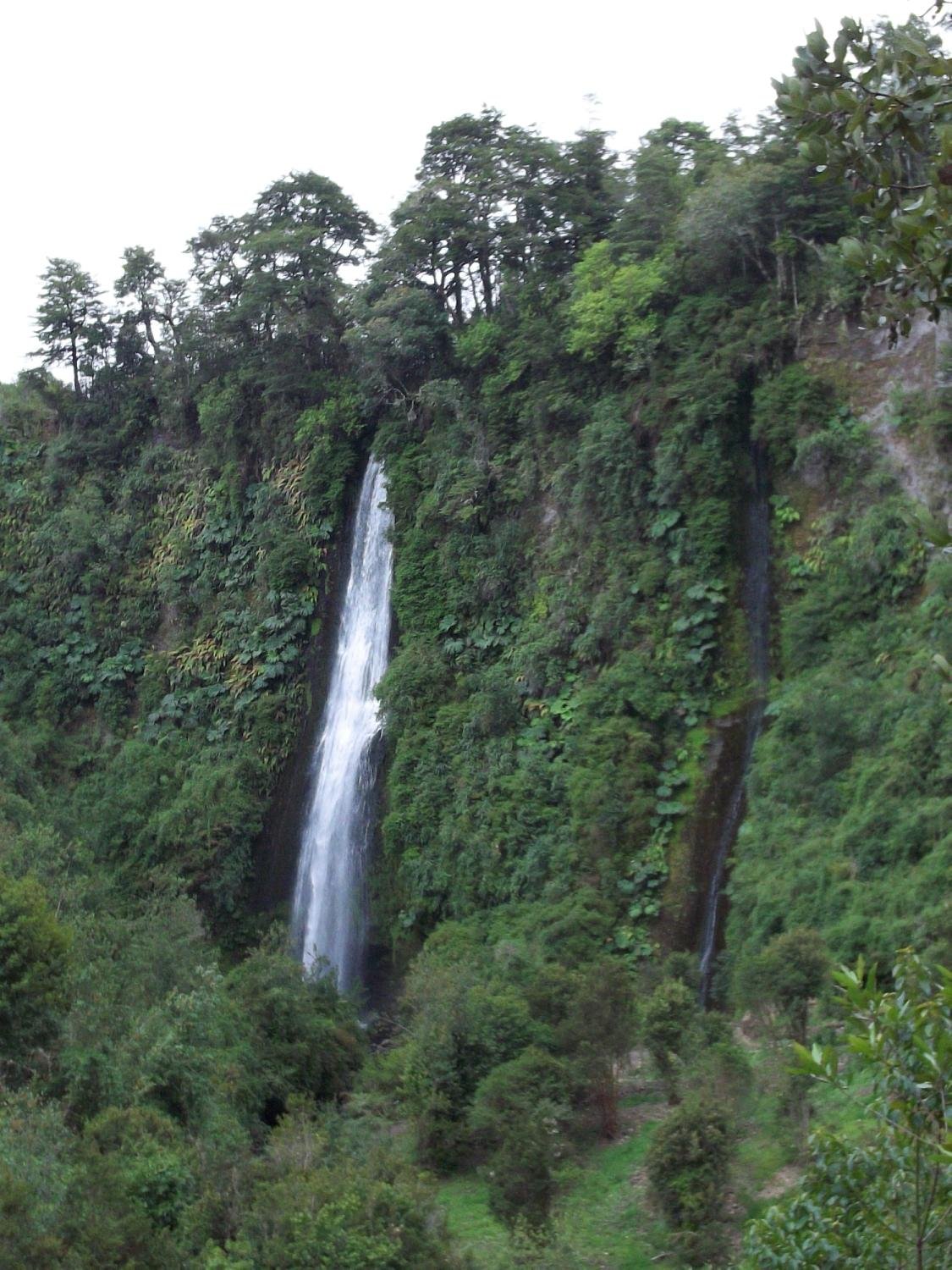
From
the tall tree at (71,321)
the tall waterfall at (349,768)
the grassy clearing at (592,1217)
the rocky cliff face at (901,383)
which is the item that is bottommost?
the grassy clearing at (592,1217)

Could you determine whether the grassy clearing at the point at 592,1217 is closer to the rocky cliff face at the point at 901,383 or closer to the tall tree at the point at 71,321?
the rocky cliff face at the point at 901,383

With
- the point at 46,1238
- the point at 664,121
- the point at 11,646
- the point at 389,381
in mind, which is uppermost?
the point at 664,121

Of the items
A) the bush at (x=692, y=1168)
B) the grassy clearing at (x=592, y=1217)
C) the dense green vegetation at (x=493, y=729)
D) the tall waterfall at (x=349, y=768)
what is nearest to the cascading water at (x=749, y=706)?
the dense green vegetation at (x=493, y=729)

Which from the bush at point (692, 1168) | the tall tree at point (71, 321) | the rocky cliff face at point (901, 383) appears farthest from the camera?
the tall tree at point (71, 321)

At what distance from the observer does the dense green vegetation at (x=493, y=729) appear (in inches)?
404

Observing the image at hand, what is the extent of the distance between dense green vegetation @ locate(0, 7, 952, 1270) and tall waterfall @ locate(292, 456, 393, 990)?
70 cm

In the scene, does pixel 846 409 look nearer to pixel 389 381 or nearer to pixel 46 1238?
pixel 389 381

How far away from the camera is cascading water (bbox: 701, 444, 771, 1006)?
15758 millimetres

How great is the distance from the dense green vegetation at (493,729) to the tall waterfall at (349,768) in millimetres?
695

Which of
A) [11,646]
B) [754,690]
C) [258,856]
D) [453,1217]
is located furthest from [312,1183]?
[11,646]

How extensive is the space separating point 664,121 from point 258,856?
51.9ft

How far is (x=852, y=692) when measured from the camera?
49.0ft

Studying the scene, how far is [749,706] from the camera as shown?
17000mm

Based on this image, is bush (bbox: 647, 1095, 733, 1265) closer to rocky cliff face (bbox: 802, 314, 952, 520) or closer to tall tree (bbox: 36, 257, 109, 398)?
rocky cliff face (bbox: 802, 314, 952, 520)
